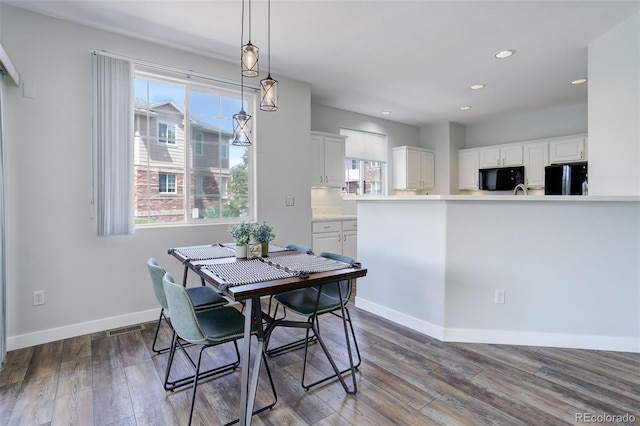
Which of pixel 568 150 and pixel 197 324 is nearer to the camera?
pixel 197 324

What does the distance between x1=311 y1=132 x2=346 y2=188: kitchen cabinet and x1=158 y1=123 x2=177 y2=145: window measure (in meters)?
2.02

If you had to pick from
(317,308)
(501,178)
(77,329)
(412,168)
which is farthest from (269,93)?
(501,178)

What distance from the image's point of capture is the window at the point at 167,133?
3.30 metres

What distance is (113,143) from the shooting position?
2924 millimetres

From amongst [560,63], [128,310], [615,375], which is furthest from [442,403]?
[560,63]

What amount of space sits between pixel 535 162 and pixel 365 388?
5.30 meters

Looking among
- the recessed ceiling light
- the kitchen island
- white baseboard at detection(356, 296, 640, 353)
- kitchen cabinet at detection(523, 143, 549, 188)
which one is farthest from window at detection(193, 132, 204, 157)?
kitchen cabinet at detection(523, 143, 549, 188)

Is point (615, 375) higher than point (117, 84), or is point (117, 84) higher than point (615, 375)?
point (117, 84)

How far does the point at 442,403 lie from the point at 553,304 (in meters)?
1.44

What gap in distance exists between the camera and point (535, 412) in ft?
6.00

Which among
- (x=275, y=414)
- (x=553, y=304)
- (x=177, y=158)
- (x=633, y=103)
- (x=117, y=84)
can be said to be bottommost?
(x=275, y=414)

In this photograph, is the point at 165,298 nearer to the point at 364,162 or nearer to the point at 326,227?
the point at 326,227

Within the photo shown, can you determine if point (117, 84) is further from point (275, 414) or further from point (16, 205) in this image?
point (275, 414)

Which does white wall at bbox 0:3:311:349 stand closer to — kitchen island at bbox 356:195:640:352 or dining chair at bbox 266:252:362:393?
dining chair at bbox 266:252:362:393
